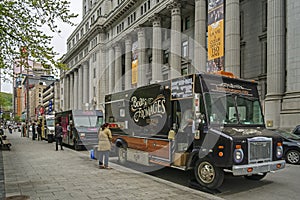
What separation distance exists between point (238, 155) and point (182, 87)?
8.56 feet

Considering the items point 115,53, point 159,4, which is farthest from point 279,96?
point 115,53

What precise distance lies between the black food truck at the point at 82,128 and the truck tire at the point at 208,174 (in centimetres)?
1260

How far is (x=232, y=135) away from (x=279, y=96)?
52.5 feet

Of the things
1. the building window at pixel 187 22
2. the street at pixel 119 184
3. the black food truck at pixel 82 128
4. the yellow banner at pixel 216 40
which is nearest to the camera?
the street at pixel 119 184

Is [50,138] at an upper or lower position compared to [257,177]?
lower

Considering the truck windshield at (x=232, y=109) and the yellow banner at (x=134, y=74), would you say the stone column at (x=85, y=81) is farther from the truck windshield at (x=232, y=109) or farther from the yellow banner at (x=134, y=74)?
the truck windshield at (x=232, y=109)

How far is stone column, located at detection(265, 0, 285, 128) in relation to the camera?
2198 centimetres

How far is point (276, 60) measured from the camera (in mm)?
22219

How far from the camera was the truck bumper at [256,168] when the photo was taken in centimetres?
745

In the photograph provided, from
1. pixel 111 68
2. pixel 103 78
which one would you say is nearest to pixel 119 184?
pixel 111 68

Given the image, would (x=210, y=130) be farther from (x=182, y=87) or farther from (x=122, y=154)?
(x=122, y=154)

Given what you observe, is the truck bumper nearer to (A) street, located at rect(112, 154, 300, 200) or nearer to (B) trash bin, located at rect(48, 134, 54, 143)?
(A) street, located at rect(112, 154, 300, 200)

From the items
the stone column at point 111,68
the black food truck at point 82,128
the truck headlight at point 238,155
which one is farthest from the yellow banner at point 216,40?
the stone column at point 111,68

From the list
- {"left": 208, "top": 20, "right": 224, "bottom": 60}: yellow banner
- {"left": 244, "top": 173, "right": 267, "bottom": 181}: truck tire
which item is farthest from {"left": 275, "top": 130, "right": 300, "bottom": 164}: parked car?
{"left": 208, "top": 20, "right": 224, "bottom": 60}: yellow banner
